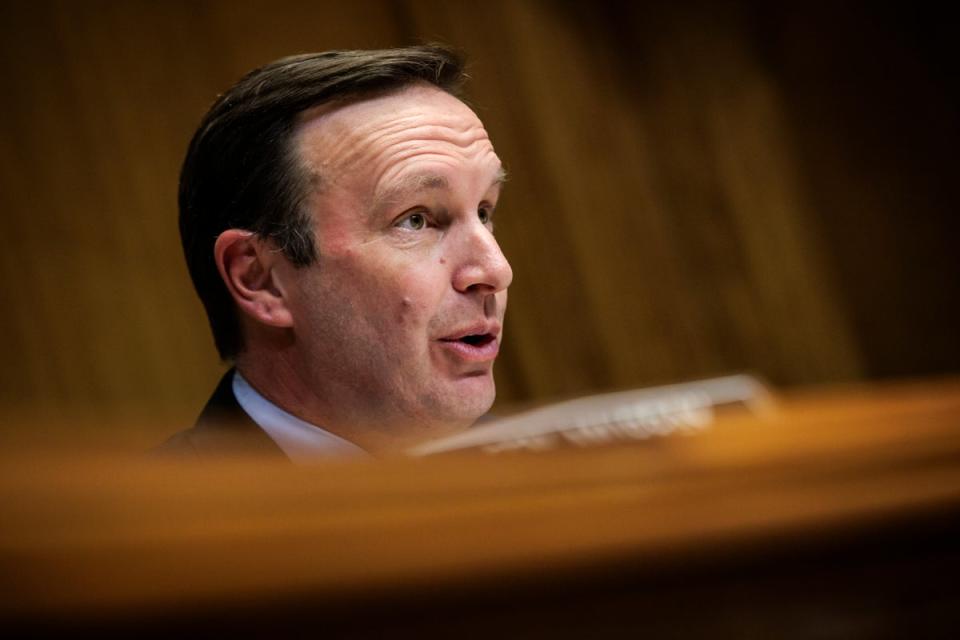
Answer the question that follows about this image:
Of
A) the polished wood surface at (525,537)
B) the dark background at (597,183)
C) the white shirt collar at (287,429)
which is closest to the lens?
→ the polished wood surface at (525,537)

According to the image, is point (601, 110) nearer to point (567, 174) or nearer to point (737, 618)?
point (567, 174)

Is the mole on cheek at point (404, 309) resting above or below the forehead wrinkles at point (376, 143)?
below

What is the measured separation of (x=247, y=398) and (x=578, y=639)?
701 mm

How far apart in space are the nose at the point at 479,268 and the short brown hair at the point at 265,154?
0.45 feet

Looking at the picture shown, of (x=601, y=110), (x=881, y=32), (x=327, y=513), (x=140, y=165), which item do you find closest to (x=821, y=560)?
(x=327, y=513)

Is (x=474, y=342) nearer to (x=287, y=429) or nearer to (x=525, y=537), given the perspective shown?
(x=287, y=429)

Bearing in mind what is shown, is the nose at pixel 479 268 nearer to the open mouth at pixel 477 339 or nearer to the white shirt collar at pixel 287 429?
the open mouth at pixel 477 339

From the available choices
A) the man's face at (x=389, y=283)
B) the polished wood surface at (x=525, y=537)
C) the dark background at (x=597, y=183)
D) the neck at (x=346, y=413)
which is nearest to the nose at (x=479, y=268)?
the man's face at (x=389, y=283)

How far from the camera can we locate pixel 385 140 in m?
0.92

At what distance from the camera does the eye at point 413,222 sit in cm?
92

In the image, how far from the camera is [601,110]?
1953 millimetres

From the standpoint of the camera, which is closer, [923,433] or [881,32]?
[923,433]

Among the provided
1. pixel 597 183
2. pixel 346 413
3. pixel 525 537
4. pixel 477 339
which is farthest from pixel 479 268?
pixel 597 183

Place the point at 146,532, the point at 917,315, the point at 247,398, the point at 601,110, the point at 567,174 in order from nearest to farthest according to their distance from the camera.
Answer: the point at 146,532 < the point at 247,398 < the point at 567,174 < the point at 601,110 < the point at 917,315
